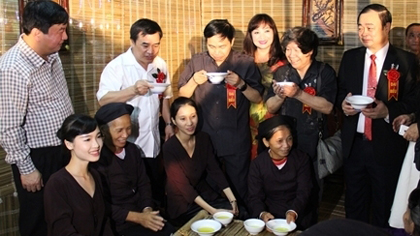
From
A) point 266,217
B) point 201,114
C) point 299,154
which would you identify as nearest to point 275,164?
point 299,154

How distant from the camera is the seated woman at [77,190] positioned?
2248 millimetres

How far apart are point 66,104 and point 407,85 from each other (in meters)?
2.13

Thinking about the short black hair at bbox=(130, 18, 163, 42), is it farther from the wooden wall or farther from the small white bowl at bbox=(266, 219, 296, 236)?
the small white bowl at bbox=(266, 219, 296, 236)

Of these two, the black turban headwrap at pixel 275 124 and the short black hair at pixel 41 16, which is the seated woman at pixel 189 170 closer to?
the black turban headwrap at pixel 275 124

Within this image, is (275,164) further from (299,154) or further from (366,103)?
(366,103)

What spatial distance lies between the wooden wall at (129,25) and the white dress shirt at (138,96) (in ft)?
1.19

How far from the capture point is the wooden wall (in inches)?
119

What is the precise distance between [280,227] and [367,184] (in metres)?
0.99

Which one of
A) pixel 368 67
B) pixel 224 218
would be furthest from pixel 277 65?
pixel 224 218

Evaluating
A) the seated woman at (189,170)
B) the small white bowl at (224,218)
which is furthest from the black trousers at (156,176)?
the small white bowl at (224,218)

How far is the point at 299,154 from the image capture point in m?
3.08

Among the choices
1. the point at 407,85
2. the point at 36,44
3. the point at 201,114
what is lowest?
the point at 201,114

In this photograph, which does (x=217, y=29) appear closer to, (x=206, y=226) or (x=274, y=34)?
(x=274, y=34)

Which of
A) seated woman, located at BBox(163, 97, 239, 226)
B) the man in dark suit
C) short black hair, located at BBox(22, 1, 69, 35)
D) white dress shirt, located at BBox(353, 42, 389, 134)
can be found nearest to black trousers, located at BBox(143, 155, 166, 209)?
seated woman, located at BBox(163, 97, 239, 226)
